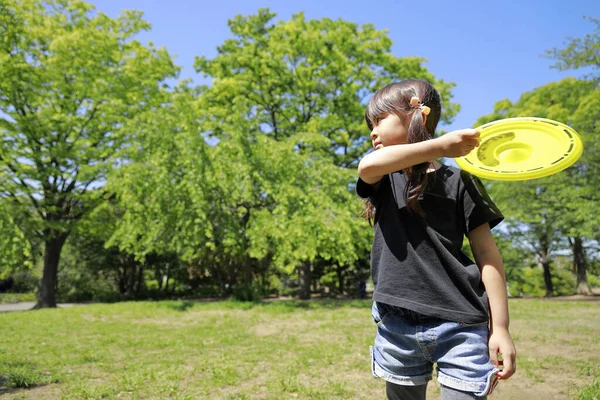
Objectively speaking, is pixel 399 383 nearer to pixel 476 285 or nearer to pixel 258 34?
pixel 476 285

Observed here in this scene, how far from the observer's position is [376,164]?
159 cm

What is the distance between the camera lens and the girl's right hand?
139 centimetres

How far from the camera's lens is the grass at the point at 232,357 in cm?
445


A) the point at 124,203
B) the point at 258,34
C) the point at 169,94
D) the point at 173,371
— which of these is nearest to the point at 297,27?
the point at 258,34

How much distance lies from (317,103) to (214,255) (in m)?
10.7

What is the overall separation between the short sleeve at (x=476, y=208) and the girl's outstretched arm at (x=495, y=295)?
40 mm

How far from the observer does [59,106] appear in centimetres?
1580

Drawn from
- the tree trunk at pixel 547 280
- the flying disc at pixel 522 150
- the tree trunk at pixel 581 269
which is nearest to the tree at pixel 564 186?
the tree trunk at pixel 581 269

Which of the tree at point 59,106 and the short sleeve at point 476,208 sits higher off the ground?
the tree at point 59,106

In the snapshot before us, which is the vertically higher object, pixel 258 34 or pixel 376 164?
pixel 258 34

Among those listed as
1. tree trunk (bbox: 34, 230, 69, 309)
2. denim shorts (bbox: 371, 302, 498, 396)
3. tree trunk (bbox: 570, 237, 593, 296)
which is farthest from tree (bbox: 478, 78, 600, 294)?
tree trunk (bbox: 34, 230, 69, 309)

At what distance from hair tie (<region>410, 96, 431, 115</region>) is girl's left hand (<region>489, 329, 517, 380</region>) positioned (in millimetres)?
902

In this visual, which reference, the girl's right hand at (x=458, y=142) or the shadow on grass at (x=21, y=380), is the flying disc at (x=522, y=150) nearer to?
the girl's right hand at (x=458, y=142)

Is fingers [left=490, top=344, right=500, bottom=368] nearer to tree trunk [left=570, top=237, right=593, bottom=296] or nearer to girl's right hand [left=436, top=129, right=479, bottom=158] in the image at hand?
girl's right hand [left=436, top=129, right=479, bottom=158]
